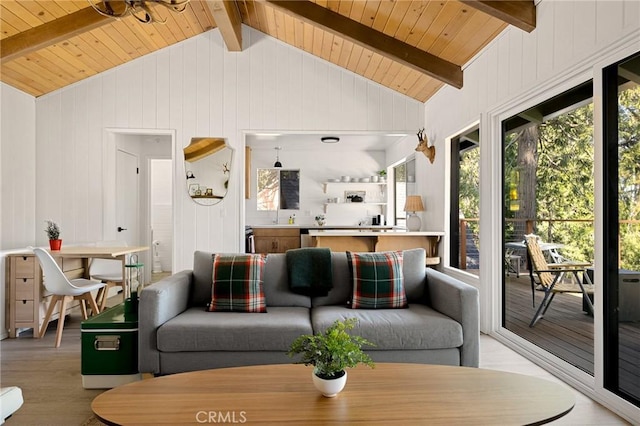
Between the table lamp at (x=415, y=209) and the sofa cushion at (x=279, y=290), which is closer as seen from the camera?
the sofa cushion at (x=279, y=290)

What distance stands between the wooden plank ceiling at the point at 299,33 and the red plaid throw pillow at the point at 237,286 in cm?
242

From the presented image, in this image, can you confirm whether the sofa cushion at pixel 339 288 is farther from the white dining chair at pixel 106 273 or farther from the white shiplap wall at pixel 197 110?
the white shiplap wall at pixel 197 110

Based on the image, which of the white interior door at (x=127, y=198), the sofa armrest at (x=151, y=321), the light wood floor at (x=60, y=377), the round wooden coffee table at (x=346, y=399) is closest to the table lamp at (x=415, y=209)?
the light wood floor at (x=60, y=377)

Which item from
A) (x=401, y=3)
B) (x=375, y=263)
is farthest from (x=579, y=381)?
(x=401, y=3)

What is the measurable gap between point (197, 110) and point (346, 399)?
4599mm

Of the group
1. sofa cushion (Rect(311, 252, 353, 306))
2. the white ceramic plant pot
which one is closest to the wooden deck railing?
sofa cushion (Rect(311, 252, 353, 306))

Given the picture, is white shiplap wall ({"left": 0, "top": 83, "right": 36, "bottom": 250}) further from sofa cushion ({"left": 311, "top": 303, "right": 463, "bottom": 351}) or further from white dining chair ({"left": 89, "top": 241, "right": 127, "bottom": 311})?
sofa cushion ({"left": 311, "top": 303, "right": 463, "bottom": 351})

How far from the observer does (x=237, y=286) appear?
2.96 m

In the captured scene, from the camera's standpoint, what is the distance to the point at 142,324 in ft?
8.50

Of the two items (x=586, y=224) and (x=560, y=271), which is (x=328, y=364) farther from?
(x=560, y=271)

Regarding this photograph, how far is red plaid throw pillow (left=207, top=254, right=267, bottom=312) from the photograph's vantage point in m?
2.94

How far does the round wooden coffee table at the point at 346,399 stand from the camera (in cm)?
144

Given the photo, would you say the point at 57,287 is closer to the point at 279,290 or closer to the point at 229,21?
the point at 279,290

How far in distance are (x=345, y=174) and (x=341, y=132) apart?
2.98 m
